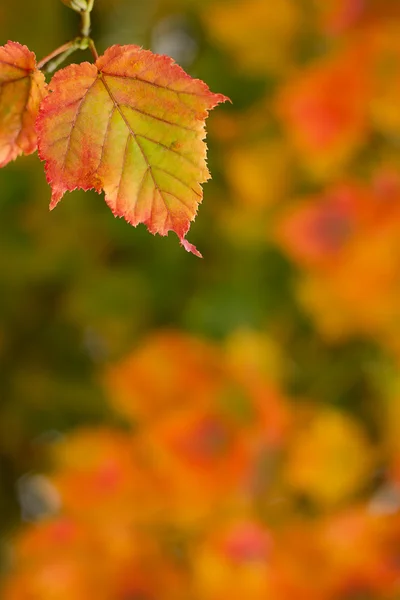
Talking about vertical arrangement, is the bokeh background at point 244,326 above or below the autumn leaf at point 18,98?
above

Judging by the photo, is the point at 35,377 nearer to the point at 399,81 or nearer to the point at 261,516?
the point at 261,516

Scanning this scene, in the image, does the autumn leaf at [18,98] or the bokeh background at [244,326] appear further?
the bokeh background at [244,326]

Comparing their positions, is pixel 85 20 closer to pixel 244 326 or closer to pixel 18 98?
pixel 18 98

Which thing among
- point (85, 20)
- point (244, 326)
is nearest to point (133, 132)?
point (85, 20)

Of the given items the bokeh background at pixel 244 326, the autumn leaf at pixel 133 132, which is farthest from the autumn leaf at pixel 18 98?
the bokeh background at pixel 244 326

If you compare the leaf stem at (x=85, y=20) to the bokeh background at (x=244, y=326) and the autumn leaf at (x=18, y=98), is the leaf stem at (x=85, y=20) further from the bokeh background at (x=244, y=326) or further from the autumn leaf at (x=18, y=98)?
the bokeh background at (x=244, y=326)

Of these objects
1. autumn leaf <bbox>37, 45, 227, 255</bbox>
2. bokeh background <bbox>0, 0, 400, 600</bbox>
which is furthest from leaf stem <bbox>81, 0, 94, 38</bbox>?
bokeh background <bbox>0, 0, 400, 600</bbox>
